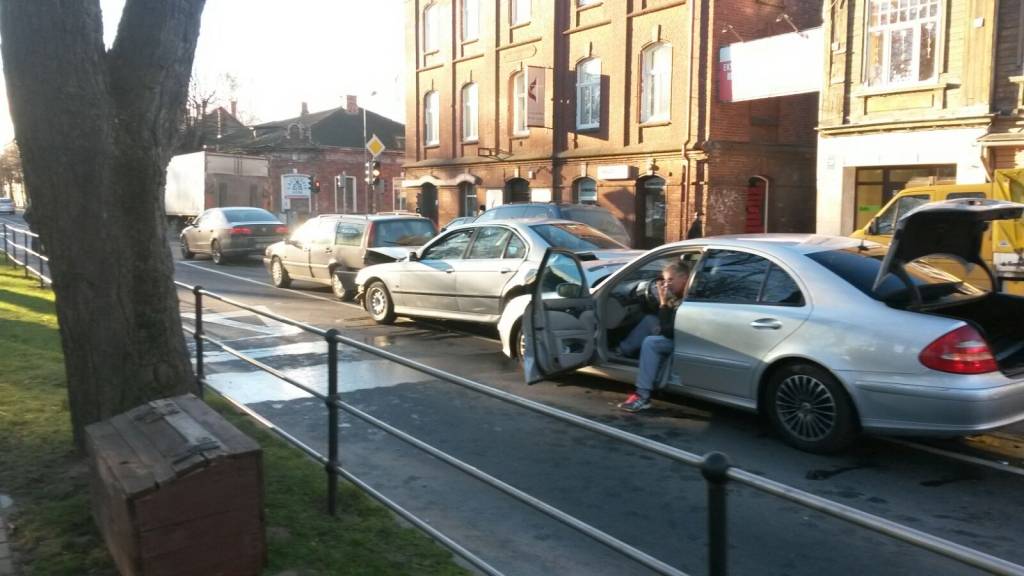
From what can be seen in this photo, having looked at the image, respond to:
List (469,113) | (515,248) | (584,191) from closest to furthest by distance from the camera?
(515,248), (584,191), (469,113)

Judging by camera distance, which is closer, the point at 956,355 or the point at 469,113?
the point at 956,355

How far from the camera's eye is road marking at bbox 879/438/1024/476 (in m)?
5.37

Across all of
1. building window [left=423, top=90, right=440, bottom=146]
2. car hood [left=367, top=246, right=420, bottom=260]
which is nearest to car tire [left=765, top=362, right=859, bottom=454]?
car hood [left=367, top=246, right=420, bottom=260]

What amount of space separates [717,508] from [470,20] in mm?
32549

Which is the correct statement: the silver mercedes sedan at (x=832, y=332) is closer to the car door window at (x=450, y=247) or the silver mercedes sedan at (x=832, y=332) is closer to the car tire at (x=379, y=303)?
the car door window at (x=450, y=247)

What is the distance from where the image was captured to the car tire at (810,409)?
19.4 ft

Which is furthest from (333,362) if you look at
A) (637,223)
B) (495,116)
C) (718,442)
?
(495,116)

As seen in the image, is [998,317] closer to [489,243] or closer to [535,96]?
[489,243]

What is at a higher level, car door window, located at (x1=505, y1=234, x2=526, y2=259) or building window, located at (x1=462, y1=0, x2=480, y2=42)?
building window, located at (x1=462, y1=0, x2=480, y2=42)

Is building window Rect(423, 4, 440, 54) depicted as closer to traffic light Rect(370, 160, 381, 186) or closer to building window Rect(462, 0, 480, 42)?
building window Rect(462, 0, 480, 42)

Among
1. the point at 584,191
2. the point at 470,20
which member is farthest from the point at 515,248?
the point at 470,20

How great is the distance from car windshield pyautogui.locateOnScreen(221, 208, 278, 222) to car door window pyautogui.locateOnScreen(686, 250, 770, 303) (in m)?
18.1

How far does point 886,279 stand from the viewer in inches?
238

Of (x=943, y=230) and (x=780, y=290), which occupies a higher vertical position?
(x=943, y=230)
